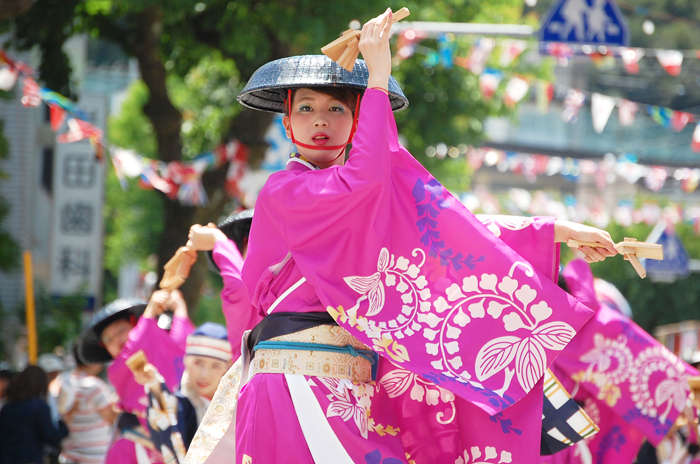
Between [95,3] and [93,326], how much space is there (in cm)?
544

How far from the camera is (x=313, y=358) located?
111 inches

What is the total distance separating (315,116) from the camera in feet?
9.81

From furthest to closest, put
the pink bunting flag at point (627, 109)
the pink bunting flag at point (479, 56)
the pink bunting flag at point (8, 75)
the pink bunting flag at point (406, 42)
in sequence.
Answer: the pink bunting flag at point (627, 109)
the pink bunting flag at point (479, 56)
the pink bunting flag at point (406, 42)
the pink bunting flag at point (8, 75)

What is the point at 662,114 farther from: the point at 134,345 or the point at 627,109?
the point at 134,345

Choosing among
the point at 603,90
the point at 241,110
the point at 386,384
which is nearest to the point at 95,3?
the point at 241,110

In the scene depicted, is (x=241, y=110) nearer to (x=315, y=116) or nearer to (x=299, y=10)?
(x=299, y=10)

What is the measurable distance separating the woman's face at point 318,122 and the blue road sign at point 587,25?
213 inches

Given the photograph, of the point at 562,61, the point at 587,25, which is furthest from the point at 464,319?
the point at 562,61

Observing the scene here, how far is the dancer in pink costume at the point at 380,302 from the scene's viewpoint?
2707 mm

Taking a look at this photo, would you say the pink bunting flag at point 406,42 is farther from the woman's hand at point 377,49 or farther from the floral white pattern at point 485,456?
the floral white pattern at point 485,456

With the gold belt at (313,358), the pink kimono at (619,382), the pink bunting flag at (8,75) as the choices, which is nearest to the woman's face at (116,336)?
the pink kimono at (619,382)

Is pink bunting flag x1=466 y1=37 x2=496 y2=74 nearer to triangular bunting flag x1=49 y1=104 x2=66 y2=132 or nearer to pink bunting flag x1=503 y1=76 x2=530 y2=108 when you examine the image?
pink bunting flag x1=503 y1=76 x2=530 y2=108

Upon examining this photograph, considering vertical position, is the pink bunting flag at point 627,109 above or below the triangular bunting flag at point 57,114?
above

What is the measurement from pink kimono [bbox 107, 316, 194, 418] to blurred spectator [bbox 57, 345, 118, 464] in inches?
61.8
